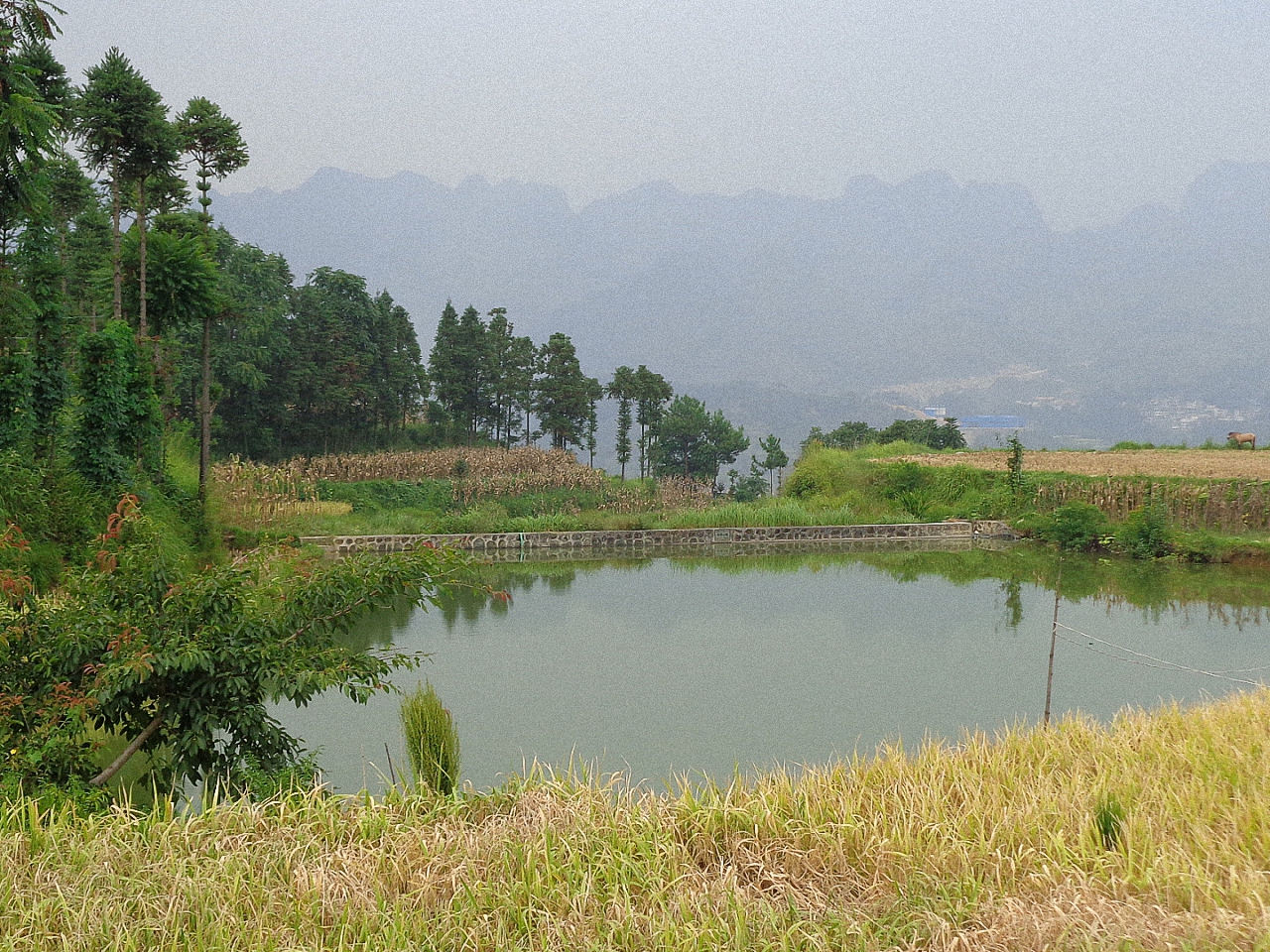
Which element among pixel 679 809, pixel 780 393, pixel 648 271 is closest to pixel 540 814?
pixel 679 809

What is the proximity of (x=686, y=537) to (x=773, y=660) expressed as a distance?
9.42 meters

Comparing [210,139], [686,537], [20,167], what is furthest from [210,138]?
[686,537]

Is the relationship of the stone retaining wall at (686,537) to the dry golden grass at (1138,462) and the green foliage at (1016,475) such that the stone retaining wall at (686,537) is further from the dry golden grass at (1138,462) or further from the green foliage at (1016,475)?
the dry golden grass at (1138,462)

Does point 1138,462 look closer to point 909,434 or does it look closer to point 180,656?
point 909,434

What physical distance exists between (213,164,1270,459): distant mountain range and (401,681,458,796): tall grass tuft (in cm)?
9958

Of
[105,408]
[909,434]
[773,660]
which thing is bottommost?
[773,660]

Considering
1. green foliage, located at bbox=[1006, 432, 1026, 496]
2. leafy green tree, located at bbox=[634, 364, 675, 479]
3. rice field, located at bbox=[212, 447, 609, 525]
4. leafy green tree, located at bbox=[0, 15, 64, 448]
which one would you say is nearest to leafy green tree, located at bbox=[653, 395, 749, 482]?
leafy green tree, located at bbox=[634, 364, 675, 479]

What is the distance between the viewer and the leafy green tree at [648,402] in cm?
2964

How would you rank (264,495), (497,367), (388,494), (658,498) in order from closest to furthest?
(264,495), (388,494), (658,498), (497,367)

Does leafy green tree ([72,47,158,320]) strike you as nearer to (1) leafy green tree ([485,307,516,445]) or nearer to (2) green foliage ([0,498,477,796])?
(2) green foliage ([0,498,477,796])

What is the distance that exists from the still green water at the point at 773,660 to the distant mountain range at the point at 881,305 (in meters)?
91.2

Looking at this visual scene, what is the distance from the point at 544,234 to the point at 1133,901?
203108 millimetres

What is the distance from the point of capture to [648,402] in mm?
30594

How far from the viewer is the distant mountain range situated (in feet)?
431
